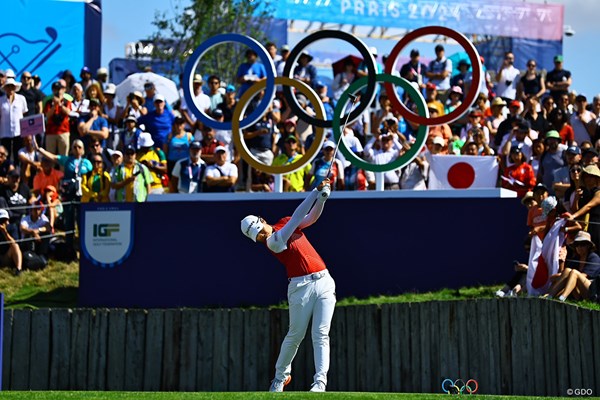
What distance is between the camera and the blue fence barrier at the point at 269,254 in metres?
17.9

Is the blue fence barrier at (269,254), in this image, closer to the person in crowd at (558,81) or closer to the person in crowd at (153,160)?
the person in crowd at (153,160)

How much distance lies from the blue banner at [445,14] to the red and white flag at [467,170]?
610 inches

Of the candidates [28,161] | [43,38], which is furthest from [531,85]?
[43,38]

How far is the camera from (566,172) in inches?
691

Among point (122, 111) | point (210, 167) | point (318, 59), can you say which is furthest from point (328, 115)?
point (318, 59)

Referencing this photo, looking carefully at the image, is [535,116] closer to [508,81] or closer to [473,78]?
[473,78]

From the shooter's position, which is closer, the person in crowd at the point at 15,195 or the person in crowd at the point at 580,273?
the person in crowd at the point at 580,273

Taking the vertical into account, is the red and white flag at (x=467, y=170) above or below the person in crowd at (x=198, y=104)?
below

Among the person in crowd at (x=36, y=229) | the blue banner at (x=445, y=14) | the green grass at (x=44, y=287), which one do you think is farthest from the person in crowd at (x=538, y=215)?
the blue banner at (x=445, y=14)

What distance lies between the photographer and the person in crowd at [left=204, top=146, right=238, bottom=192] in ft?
63.5

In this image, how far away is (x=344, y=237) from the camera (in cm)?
1834

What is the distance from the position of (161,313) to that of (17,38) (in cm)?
1188

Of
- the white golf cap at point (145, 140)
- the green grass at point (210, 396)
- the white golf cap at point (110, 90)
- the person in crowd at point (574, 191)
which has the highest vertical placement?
the white golf cap at point (110, 90)

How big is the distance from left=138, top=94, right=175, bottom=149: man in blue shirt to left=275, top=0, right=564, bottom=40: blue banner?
1224 cm
